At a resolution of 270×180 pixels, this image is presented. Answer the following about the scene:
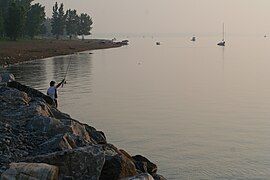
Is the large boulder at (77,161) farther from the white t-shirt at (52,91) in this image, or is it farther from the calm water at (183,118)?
the white t-shirt at (52,91)

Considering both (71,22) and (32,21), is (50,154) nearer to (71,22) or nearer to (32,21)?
(32,21)

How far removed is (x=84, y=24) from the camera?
621 ft

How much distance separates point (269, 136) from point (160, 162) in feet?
25.3

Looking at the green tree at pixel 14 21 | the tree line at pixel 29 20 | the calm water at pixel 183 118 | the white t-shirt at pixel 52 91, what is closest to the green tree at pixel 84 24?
the tree line at pixel 29 20

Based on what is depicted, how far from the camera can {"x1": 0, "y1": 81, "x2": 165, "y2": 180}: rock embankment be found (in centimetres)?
914

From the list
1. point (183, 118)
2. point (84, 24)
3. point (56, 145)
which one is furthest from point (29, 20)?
point (56, 145)

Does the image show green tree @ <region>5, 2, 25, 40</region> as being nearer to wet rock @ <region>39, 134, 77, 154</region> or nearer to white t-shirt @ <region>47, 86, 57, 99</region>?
white t-shirt @ <region>47, 86, 57, 99</region>

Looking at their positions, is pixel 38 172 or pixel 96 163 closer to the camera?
pixel 38 172

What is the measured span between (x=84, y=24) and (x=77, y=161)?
18272cm

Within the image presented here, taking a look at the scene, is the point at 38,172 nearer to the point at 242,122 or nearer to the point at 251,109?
the point at 242,122

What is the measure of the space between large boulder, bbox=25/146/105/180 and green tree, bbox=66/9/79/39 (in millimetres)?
161306

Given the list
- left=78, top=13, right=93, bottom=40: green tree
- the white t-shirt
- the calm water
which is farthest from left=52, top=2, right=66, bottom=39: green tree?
the white t-shirt

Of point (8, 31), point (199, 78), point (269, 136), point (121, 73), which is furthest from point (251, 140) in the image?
point (8, 31)

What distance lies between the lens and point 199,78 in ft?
176
